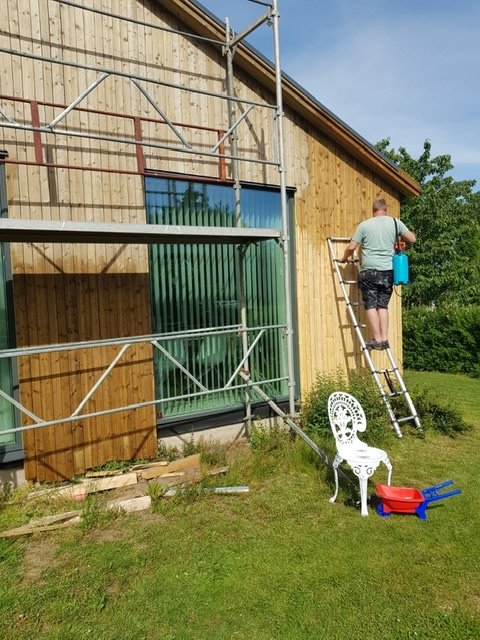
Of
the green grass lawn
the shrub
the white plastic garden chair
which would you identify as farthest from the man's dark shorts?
the green grass lawn

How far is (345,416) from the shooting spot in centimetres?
454

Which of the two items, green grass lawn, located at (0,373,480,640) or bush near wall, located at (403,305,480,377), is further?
bush near wall, located at (403,305,480,377)

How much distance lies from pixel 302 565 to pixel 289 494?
1138mm

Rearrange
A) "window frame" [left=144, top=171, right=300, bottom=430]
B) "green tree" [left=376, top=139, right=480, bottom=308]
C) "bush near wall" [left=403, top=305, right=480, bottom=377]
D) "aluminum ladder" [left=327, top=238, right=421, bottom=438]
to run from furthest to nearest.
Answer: "green tree" [left=376, top=139, right=480, bottom=308] < "bush near wall" [left=403, top=305, right=480, bottom=377] < "aluminum ladder" [left=327, top=238, right=421, bottom=438] < "window frame" [left=144, top=171, right=300, bottom=430]

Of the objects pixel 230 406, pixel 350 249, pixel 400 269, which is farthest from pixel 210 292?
pixel 400 269

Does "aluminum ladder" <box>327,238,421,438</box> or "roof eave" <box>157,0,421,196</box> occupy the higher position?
"roof eave" <box>157,0,421,196</box>

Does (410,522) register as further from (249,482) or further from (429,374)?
(429,374)

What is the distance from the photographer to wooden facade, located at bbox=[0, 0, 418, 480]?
4.67 meters

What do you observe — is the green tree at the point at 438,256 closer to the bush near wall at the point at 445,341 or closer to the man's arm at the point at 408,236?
the bush near wall at the point at 445,341

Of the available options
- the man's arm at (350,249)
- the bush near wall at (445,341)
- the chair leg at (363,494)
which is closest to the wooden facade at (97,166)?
the man's arm at (350,249)

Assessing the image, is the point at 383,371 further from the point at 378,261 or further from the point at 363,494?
the point at 363,494

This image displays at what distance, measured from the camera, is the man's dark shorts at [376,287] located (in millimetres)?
6406

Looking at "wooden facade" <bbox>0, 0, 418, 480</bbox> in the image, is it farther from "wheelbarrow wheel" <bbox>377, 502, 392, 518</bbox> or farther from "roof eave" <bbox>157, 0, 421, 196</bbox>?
"wheelbarrow wheel" <bbox>377, 502, 392, 518</bbox>

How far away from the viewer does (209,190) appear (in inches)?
233
